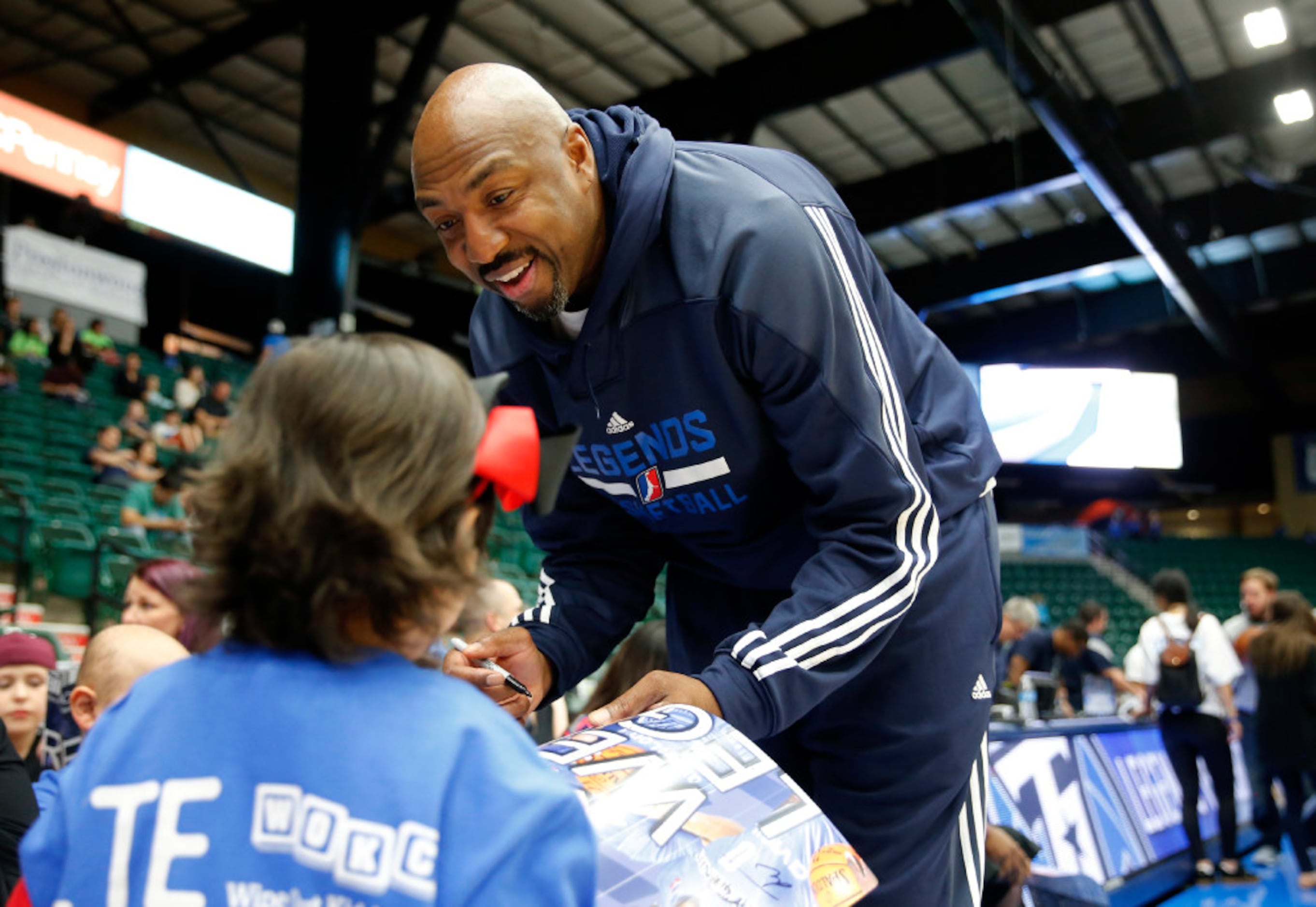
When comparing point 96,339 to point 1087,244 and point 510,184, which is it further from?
point 1087,244

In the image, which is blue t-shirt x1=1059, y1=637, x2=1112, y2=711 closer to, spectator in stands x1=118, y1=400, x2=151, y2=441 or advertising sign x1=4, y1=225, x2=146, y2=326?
spectator in stands x1=118, y1=400, x2=151, y2=441

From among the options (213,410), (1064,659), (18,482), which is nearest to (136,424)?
(213,410)

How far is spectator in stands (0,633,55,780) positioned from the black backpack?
4.93m

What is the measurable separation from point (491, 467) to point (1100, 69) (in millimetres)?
12527

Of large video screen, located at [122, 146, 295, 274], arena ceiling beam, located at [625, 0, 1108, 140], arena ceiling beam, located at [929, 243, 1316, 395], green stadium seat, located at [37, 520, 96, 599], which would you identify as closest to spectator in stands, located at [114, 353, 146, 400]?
large video screen, located at [122, 146, 295, 274]

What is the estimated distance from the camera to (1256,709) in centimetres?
615

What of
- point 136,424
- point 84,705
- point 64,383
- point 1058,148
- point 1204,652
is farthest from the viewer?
point 1058,148

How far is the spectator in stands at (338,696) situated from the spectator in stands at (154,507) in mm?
6349

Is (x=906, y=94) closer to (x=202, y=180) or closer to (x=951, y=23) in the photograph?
(x=951, y=23)

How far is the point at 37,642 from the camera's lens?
306 cm

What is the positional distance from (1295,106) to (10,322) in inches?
489

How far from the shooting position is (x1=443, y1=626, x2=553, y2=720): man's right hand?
1287 mm

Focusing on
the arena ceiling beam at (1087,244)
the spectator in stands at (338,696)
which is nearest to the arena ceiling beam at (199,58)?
the arena ceiling beam at (1087,244)

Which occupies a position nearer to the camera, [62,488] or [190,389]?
[62,488]
